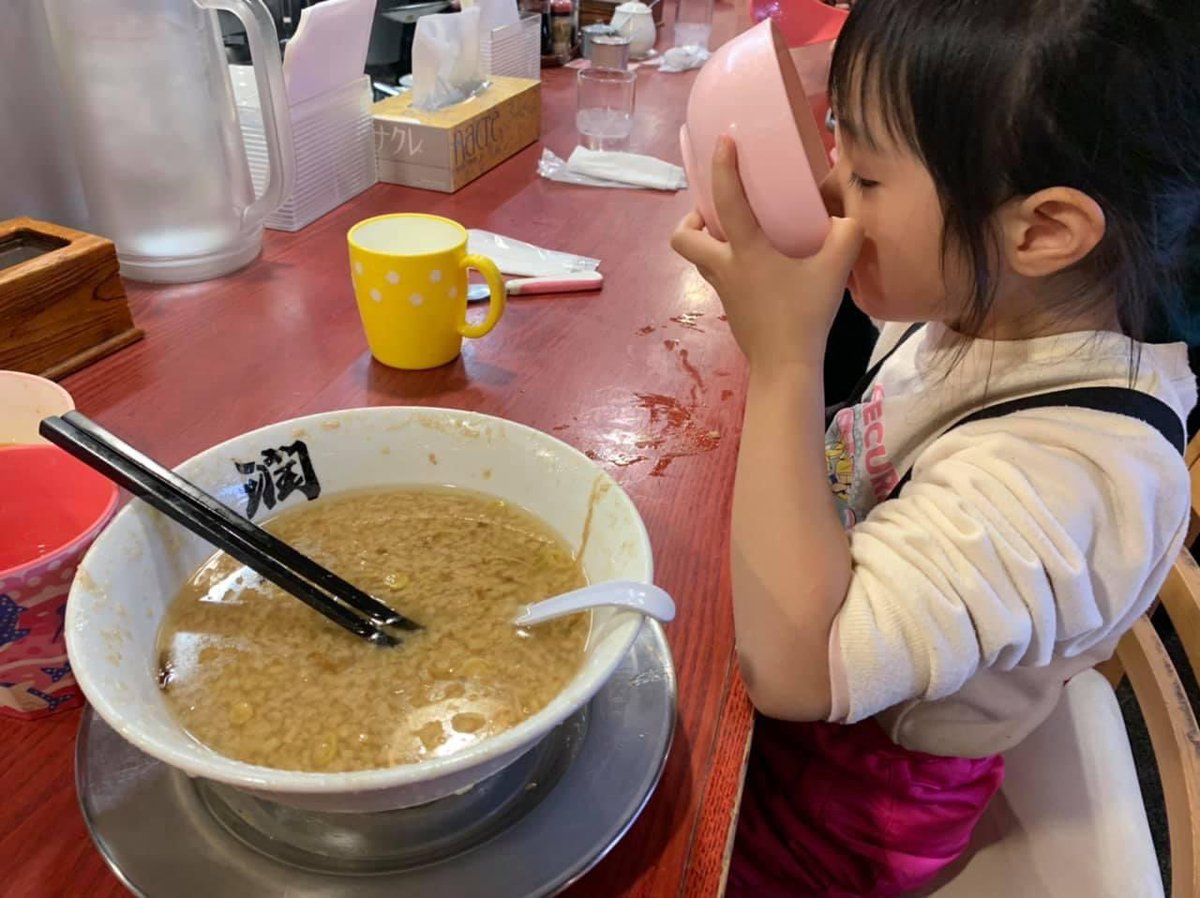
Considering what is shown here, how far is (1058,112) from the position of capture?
22.8 inches

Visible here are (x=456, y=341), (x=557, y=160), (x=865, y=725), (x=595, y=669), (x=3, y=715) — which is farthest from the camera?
(x=557, y=160)

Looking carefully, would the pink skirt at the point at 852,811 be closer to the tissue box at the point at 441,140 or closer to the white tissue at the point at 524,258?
the white tissue at the point at 524,258

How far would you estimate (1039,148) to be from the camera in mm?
595

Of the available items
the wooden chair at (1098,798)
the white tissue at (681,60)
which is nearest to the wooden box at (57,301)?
the wooden chair at (1098,798)

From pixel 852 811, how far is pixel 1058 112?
62 centimetres

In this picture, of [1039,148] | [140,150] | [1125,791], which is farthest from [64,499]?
[1125,791]

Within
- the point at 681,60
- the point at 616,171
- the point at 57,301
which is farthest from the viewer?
the point at 681,60

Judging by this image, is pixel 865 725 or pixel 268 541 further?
pixel 865 725

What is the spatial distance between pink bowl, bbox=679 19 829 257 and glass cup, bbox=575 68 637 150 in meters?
1.16

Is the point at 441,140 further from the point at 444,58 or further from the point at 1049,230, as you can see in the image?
the point at 1049,230

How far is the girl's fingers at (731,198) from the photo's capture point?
0.66 metres

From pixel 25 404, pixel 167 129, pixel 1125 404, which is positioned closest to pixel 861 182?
pixel 1125 404

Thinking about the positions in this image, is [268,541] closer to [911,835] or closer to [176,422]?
[176,422]

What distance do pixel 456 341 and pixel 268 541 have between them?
1.55 ft
